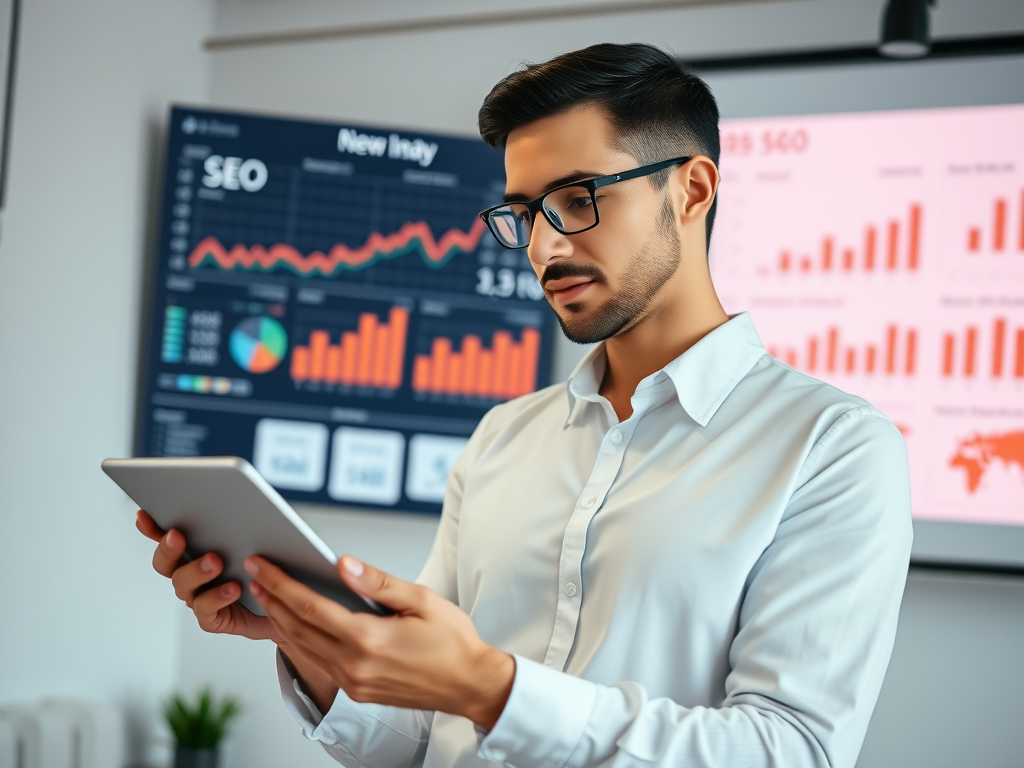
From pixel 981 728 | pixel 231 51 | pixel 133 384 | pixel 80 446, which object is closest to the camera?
Result: pixel 981 728

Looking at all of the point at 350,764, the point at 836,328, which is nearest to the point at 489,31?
the point at 836,328

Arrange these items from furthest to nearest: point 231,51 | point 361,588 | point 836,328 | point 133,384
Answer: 1. point 231,51
2. point 133,384
3. point 836,328
4. point 361,588

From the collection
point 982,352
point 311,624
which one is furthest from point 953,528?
point 311,624

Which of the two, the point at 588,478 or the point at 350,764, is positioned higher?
the point at 588,478

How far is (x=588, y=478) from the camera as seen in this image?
3.79 feet

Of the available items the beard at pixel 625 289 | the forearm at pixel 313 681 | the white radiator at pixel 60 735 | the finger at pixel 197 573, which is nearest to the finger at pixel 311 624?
the finger at pixel 197 573

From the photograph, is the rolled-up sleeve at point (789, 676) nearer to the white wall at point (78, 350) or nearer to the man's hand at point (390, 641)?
the man's hand at point (390, 641)

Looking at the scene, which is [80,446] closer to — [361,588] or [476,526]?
[476,526]

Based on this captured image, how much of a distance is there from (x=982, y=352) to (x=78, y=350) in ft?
6.95

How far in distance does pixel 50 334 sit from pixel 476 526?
1502mm

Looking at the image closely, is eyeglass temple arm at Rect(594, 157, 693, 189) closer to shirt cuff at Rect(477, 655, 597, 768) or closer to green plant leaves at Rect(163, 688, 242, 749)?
shirt cuff at Rect(477, 655, 597, 768)

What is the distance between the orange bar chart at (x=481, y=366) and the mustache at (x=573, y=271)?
1248 mm

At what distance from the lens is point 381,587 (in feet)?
2.61

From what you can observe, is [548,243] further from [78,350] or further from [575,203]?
[78,350]
